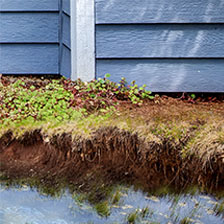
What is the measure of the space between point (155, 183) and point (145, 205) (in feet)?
0.92

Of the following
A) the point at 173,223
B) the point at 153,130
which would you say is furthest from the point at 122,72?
the point at 173,223

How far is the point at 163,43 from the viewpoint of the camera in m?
4.43

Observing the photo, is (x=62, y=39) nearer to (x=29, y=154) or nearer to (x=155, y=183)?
(x=29, y=154)

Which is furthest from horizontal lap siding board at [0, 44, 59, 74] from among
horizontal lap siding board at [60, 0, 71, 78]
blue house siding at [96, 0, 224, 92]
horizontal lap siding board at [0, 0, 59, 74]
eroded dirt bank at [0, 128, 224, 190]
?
eroded dirt bank at [0, 128, 224, 190]

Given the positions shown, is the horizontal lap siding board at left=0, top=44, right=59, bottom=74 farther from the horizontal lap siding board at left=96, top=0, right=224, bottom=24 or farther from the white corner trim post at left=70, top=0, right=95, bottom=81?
the horizontal lap siding board at left=96, top=0, right=224, bottom=24

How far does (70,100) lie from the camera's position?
4.27m

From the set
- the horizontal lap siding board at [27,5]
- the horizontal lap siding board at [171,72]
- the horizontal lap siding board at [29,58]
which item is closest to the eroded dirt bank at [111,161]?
the horizontal lap siding board at [171,72]

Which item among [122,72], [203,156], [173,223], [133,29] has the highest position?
[133,29]

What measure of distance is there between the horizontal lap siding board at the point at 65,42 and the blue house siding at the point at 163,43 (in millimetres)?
591

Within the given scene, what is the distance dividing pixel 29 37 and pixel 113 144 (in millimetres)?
2331

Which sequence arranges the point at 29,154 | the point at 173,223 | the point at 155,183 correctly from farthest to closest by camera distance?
the point at 29,154
the point at 155,183
the point at 173,223

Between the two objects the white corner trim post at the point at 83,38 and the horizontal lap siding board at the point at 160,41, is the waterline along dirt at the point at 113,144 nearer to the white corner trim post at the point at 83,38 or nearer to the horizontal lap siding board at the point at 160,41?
the white corner trim post at the point at 83,38

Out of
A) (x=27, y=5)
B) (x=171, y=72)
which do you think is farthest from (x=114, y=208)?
(x=27, y=5)

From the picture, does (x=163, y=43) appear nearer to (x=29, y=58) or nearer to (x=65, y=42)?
(x=65, y=42)
